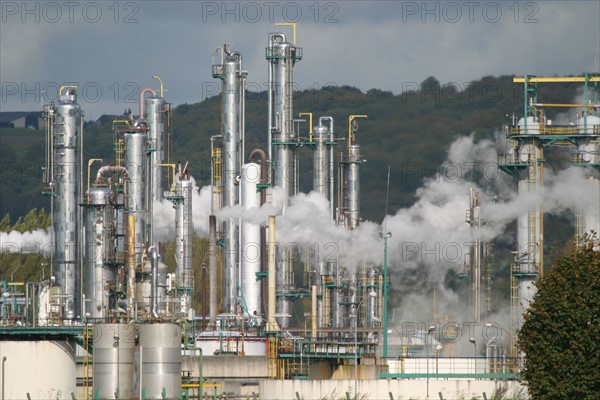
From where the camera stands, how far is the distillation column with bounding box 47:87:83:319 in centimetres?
7006

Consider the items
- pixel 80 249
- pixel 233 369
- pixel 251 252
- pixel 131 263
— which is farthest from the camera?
pixel 80 249

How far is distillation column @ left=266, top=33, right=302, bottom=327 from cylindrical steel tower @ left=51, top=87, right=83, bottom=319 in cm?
996

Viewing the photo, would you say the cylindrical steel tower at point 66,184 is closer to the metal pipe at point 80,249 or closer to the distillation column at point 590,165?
the metal pipe at point 80,249

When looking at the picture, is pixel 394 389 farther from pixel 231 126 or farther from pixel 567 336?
pixel 231 126

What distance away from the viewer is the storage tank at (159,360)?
172 ft

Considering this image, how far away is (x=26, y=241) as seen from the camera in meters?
84.9

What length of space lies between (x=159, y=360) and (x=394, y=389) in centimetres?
834

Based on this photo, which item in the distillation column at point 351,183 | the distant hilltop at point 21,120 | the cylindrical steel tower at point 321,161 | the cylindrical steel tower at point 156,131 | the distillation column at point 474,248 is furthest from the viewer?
the distant hilltop at point 21,120

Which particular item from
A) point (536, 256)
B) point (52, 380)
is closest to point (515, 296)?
point (536, 256)

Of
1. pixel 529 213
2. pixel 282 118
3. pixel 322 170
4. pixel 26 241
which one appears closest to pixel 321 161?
pixel 322 170

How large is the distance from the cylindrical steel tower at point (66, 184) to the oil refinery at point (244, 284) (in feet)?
0.24

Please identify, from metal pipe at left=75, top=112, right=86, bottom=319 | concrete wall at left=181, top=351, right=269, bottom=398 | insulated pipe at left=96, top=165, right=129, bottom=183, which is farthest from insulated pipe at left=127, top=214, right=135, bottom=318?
concrete wall at left=181, top=351, right=269, bottom=398

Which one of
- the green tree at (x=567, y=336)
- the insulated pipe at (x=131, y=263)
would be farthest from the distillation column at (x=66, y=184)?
the green tree at (x=567, y=336)

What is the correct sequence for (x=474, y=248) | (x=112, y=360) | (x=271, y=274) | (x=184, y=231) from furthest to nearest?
1. (x=184, y=231)
2. (x=474, y=248)
3. (x=271, y=274)
4. (x=112, y=360)
